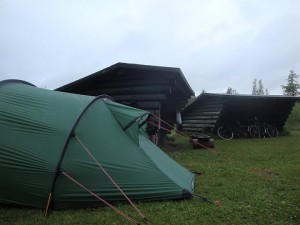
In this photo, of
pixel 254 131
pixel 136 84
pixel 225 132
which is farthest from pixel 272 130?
pixel 136 84

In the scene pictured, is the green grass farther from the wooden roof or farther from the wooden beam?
the wooden roof

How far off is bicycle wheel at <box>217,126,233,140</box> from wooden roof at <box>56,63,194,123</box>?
6264mm

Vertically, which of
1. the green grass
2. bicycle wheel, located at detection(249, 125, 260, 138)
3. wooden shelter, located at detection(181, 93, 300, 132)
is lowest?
the green grass

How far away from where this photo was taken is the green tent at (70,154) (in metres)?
4.92

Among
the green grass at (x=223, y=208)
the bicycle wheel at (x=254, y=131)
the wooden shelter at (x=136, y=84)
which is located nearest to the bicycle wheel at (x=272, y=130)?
the bicycle wheel at (x=254, y=131)

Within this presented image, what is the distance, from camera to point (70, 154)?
5004mm

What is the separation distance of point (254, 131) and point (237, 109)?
1.52m

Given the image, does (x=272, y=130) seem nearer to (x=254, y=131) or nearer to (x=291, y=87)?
(x=254, y=131)

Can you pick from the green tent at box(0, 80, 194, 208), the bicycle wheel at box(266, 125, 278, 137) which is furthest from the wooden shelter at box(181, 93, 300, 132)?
the green tent at box(0, 80, 194, 208)

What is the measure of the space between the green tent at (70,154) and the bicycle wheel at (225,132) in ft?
42.9

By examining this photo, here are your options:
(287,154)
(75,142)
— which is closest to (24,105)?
(75,142)

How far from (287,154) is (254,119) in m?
8.90

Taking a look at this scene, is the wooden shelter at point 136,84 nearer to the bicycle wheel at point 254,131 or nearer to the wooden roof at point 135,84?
the wooden roof at point 135,84

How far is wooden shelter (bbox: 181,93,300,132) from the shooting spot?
60.2 feet
